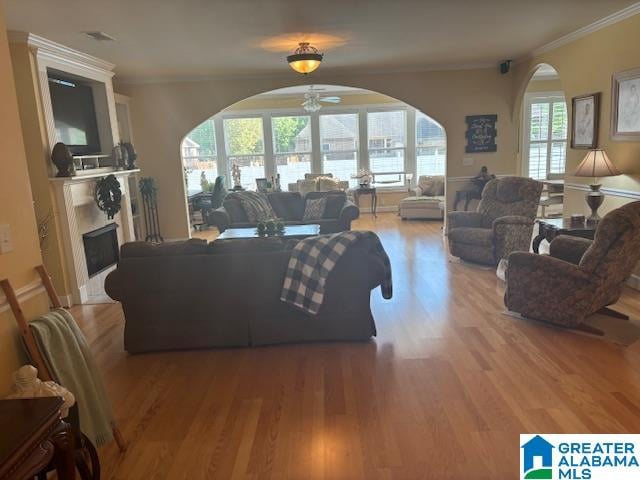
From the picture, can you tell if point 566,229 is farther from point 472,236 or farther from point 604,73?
point 604,73

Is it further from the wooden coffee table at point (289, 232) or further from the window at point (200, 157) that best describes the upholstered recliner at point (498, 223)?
the window at point (200, 157)

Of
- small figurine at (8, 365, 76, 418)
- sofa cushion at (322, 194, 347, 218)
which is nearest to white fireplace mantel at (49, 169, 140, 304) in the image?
sofa cushion at (322, 194, 347, 218)

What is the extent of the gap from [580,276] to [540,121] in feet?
22.3

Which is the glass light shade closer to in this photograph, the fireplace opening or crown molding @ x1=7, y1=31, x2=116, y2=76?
crown molding @ x1=7, y1=31, x2=116, y2=76

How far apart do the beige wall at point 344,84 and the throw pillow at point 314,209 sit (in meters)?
1.80

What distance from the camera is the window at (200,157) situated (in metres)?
10.4

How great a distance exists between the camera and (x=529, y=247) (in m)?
5.48

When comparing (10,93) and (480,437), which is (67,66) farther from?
(480,437)

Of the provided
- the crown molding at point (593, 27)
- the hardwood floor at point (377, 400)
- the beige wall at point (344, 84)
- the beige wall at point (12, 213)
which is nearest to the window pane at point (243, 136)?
the beige wall at point (344, 84)

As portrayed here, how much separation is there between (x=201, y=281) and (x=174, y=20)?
7.46 ft

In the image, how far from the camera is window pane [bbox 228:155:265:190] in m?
10.5

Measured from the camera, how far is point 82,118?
5566 mm

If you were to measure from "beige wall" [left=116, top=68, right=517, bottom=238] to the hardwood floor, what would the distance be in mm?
3848

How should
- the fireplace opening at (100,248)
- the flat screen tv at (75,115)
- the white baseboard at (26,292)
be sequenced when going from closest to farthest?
the white baseboard at (26,292), the flat screen tv at (75,115), the fireplace opening at (100,248)
